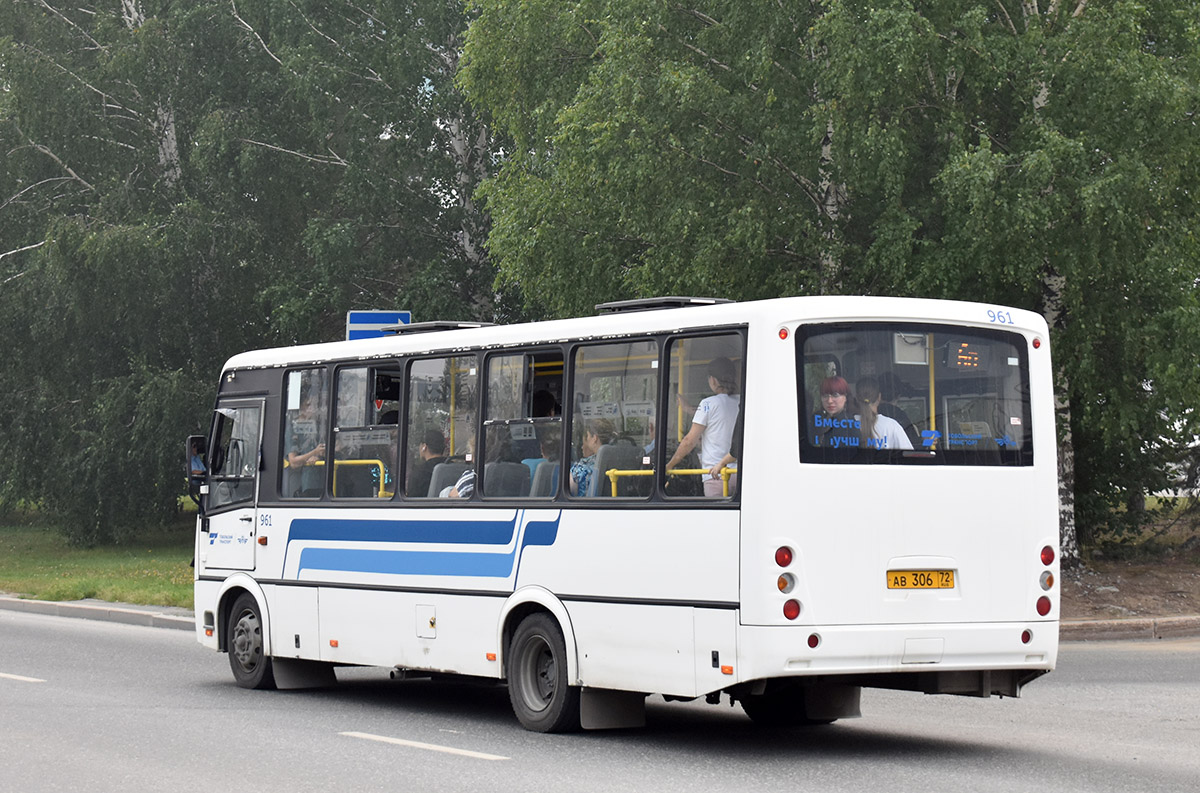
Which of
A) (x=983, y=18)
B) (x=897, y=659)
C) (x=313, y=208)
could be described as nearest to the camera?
(x=897, y=659)

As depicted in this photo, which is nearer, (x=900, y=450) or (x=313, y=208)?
(x=900, y=450)

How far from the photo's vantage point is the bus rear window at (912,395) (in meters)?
10.4

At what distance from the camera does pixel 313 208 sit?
1671 inches

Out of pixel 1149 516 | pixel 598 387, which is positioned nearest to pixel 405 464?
pixel 598 387

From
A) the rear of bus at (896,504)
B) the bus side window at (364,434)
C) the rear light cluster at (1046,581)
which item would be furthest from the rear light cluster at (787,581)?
the bus side window at (364,434)

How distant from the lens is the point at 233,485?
15180mm

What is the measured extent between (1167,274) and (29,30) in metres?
31.3

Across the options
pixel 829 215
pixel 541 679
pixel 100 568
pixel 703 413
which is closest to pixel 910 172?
pixel 829 215

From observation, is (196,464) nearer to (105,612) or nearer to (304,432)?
(304,432)

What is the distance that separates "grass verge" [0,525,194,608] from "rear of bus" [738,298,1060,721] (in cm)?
1505

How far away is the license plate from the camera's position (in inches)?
408

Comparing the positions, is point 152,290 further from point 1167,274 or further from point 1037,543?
point 1037,543

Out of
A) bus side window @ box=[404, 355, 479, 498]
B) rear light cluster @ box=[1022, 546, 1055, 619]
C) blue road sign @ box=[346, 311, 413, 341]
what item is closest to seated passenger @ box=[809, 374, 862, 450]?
rear light cluster @ box=[1022, 546, 1055, 619]

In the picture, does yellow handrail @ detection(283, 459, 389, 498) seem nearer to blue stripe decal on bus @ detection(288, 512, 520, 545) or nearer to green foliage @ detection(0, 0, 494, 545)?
blue stripe decal on bus @ detection(288, 512, 520, 545)
